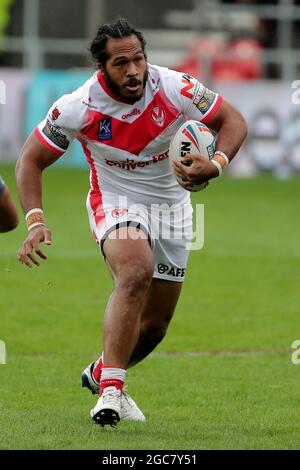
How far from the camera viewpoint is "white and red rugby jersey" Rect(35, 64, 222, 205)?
7539mm

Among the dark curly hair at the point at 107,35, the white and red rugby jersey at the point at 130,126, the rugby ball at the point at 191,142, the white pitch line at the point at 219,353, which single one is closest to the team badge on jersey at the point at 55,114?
the white and red rugby jersey at the point at 130,126

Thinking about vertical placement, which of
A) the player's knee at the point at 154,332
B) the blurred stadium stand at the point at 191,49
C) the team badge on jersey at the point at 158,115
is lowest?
the player's knee at the point at 154,332

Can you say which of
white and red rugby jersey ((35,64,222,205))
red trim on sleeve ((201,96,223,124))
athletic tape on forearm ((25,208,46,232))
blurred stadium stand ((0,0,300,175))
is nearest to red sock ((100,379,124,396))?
athletic tape on forearm ((25,208,46,232))

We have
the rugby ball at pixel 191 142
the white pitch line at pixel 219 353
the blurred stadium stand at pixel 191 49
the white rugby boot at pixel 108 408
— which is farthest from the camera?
the blurred stadium stand at pixel 191 49

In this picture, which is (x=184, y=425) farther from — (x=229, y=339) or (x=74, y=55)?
(x=74, y=55)

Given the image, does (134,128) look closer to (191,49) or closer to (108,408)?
(108,408)

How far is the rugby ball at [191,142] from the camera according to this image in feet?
24.1

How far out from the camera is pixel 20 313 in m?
11.6

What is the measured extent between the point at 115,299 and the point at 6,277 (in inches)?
259

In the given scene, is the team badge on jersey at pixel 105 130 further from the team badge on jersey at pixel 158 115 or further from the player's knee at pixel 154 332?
the player's knee at pixel 154 332

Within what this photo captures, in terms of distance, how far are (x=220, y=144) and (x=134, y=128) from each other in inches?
20.8

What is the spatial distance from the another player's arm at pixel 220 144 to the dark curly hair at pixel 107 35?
0.67 metres

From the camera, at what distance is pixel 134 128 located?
7570 millimetres

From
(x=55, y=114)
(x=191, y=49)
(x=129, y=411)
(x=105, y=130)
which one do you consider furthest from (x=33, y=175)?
(x=191, y=49)
